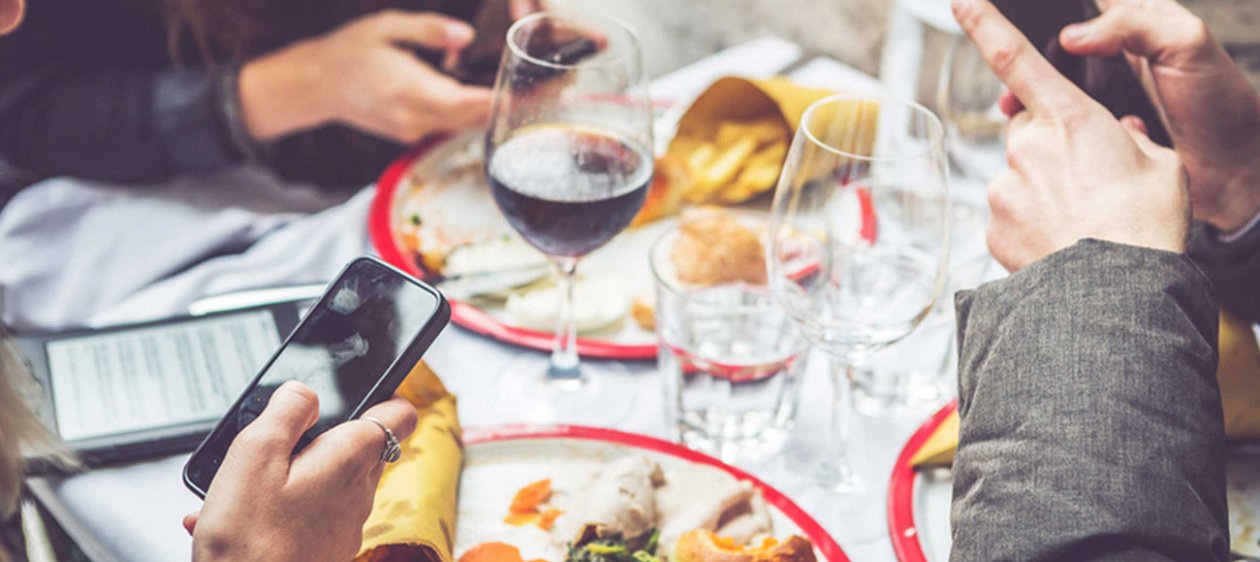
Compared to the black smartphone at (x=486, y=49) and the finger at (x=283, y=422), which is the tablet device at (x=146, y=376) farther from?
the black smartphone at (x=486, y=49)

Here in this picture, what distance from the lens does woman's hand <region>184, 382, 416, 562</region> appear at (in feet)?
1.91

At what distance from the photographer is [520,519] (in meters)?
0.75

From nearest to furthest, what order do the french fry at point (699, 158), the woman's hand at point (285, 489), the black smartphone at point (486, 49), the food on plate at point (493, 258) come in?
the woman's hand at point (285, 489) < the food on plate at point (493, 258) < the french fry at point (699, 158) < the black smartphone at point (486, 49)

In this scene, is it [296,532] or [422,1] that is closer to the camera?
[296,532]

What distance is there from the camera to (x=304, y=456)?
1.97ft

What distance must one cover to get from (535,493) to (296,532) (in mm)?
202

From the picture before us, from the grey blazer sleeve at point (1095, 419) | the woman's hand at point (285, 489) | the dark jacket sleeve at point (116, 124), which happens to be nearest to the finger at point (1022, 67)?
the grey blazer sleeve at point (1095, 419)

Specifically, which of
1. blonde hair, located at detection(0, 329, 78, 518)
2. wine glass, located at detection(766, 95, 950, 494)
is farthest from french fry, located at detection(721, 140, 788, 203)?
blonde hair, located at detection(0, 329, 78, 518)

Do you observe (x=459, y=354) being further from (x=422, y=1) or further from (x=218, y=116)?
(x=422, y=1)

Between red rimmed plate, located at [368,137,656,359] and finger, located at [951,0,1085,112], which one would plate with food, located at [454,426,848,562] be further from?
finger, located at [951,0,1085,112]

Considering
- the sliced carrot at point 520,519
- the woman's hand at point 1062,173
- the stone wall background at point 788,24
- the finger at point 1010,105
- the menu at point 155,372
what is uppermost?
the woman's hand at point 1062,173

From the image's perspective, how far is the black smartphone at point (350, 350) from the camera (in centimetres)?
65

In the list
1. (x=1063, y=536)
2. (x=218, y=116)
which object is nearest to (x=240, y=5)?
(x=218, y=116)

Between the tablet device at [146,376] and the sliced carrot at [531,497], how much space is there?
22 cm
